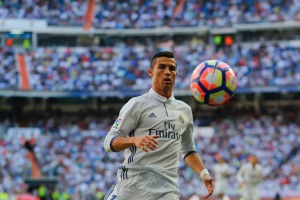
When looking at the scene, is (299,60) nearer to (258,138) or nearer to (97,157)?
(258,138)

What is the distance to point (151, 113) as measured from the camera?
22.2ft

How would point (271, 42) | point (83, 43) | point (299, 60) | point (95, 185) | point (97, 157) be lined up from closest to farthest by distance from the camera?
1. point (95, 185)
2. point (97, 157)
3. point (299, 60)
4. point (271, 42)
5. point (83, 43)

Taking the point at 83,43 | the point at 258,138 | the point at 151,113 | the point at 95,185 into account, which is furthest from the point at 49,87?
the point at 151,113

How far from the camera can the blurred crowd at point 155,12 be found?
41.2 m

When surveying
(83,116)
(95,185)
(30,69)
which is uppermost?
(30,69)

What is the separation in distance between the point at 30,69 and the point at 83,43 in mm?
4839

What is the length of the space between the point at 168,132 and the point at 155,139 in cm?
27

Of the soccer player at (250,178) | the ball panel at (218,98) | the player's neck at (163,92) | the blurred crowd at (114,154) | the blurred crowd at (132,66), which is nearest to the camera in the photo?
the player's neck at (163,92)

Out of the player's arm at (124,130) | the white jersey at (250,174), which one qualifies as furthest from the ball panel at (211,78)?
the white jersey at (250,174)

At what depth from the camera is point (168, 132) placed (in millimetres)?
6777

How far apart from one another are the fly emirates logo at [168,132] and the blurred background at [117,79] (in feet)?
76.9

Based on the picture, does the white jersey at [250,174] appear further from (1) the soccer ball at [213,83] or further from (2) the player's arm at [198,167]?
(2) the player's arm at [198,167]

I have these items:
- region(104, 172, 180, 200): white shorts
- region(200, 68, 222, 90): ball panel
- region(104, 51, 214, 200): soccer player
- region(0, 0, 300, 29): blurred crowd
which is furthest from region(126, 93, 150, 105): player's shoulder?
region(0, 0, 300, 29): blurred crowd

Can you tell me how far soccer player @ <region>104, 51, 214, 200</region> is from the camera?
662cm
